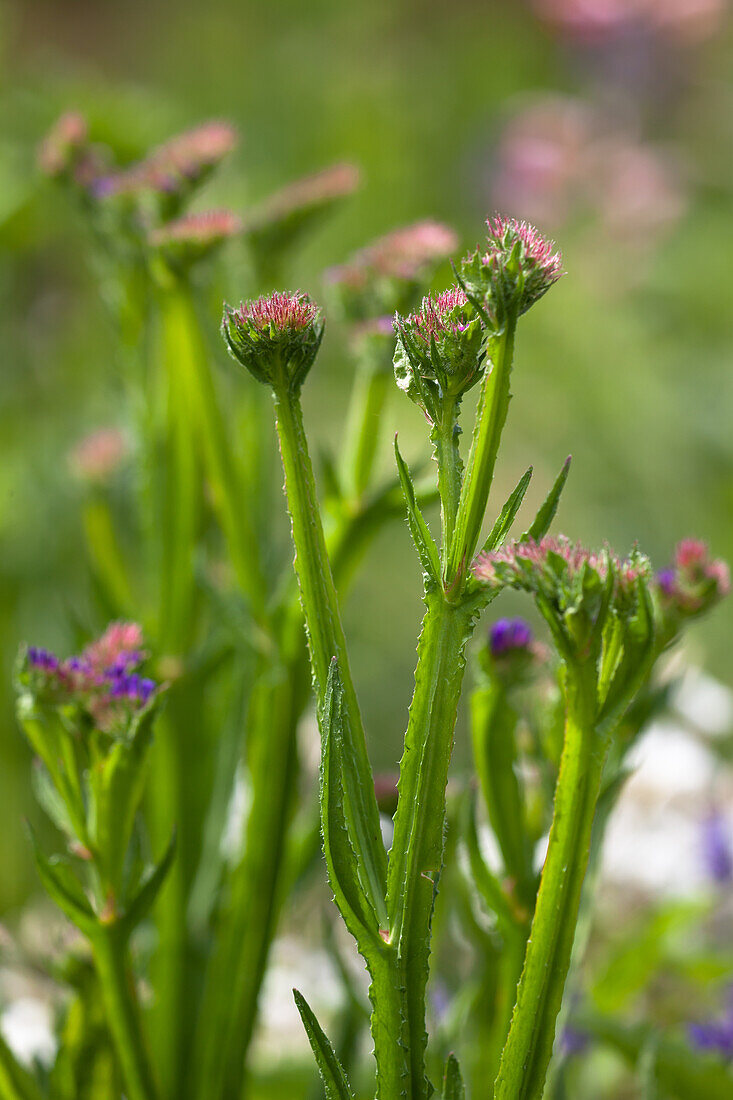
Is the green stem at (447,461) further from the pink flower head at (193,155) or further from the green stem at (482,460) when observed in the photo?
the pink flower head at (193,155)

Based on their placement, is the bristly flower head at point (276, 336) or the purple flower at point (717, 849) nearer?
the bristly flower head at point (276, 336)

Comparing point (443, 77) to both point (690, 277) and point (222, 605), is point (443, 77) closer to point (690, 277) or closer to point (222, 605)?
point (690, 277)

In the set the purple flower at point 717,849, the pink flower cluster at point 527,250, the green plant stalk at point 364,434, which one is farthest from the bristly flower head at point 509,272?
the purple flower at point 717,849

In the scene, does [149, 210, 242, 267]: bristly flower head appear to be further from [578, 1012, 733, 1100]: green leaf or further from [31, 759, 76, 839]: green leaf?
[578, 1012, 733, 1100]: green leaf

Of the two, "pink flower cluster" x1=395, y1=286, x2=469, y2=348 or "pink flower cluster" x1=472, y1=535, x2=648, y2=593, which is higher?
"pink flower cluster" x1=395, y1=286, x2=469, y2=348

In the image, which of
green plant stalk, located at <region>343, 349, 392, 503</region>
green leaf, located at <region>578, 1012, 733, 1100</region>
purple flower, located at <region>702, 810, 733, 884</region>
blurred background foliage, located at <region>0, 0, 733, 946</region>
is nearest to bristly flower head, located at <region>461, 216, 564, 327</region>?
green plant stalk, located at <region>343, 349, 392, 503</region>
